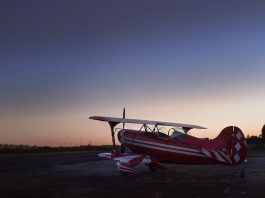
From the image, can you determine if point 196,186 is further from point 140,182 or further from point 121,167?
point 121,167

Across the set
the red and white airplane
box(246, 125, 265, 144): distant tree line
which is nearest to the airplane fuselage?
the red and white airplane

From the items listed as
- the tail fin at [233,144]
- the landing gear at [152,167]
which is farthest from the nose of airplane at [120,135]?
the tail fin at [233,144]

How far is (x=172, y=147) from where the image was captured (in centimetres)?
2256

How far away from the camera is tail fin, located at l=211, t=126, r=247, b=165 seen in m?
20.3

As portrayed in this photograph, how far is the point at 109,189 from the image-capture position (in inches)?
627

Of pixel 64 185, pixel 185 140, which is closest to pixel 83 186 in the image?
pixel 64 185

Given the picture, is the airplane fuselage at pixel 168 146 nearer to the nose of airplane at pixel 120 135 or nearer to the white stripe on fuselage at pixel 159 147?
the white stripe on fuselage at pixel 159 147

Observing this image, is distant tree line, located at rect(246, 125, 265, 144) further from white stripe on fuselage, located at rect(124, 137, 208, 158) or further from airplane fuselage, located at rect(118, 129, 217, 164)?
white stripe on fuselage, located at rect(124, 137, 208, 158)

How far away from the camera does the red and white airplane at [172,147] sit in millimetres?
20500

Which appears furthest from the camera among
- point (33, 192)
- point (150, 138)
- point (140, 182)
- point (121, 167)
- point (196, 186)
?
point (150, 138)

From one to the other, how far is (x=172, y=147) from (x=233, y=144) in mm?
3248

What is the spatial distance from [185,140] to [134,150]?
373cm

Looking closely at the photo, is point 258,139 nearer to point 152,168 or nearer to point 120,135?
point 120,135

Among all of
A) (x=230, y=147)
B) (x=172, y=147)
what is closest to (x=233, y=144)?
(x=230, y=147)
